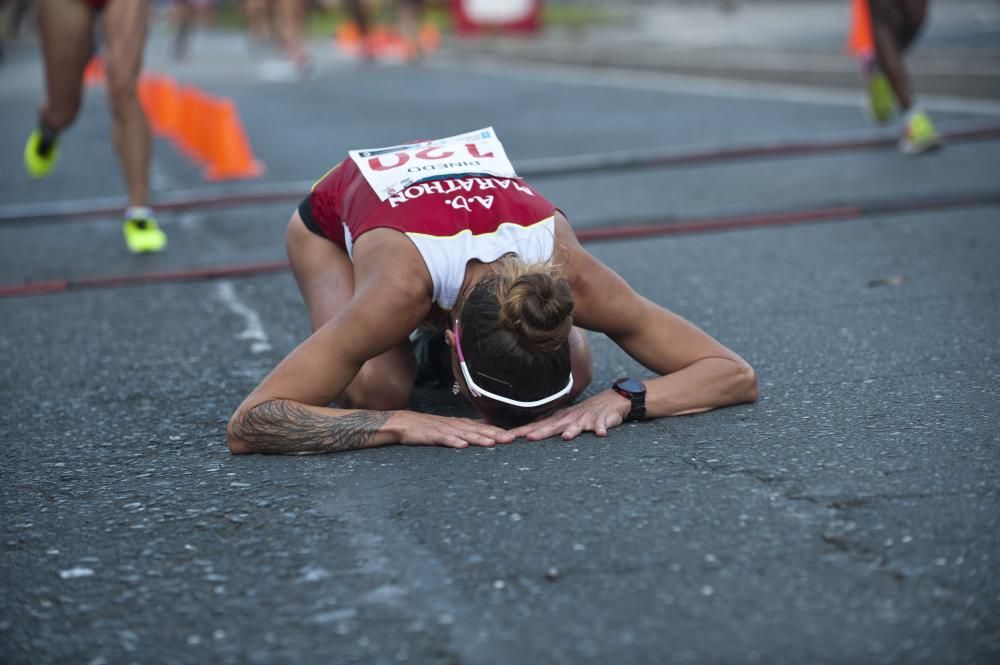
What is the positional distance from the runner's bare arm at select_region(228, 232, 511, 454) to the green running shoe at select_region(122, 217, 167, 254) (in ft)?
11.7

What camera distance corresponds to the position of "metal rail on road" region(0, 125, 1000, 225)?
28.7 ft

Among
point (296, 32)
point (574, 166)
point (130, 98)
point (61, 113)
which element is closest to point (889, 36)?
point (574, 166)

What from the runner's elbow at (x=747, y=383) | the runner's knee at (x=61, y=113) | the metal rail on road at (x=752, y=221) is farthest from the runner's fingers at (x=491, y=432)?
the runner's knee at (x=61, y=113)

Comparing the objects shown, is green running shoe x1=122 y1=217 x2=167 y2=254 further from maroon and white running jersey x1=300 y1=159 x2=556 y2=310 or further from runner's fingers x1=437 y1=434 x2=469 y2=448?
runner's fingers x1=437 y1=434 x2=469 y2=448

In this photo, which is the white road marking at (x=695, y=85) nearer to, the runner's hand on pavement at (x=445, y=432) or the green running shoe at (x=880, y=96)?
the green running shoe at (x=880, y=96)

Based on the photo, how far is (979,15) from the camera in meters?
23.0

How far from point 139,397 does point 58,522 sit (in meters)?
1.22

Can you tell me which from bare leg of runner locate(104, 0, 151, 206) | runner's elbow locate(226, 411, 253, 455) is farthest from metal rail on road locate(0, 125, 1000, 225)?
runner's elbow locate(226, 411, 253, 455)

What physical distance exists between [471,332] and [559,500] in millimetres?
535

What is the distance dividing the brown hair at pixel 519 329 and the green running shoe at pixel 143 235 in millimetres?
3871

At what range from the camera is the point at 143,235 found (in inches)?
280

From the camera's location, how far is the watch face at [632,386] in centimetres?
388

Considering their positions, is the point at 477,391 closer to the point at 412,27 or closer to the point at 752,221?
the point at 752,221

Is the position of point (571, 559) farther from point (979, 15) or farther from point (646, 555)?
point (979, 15)
